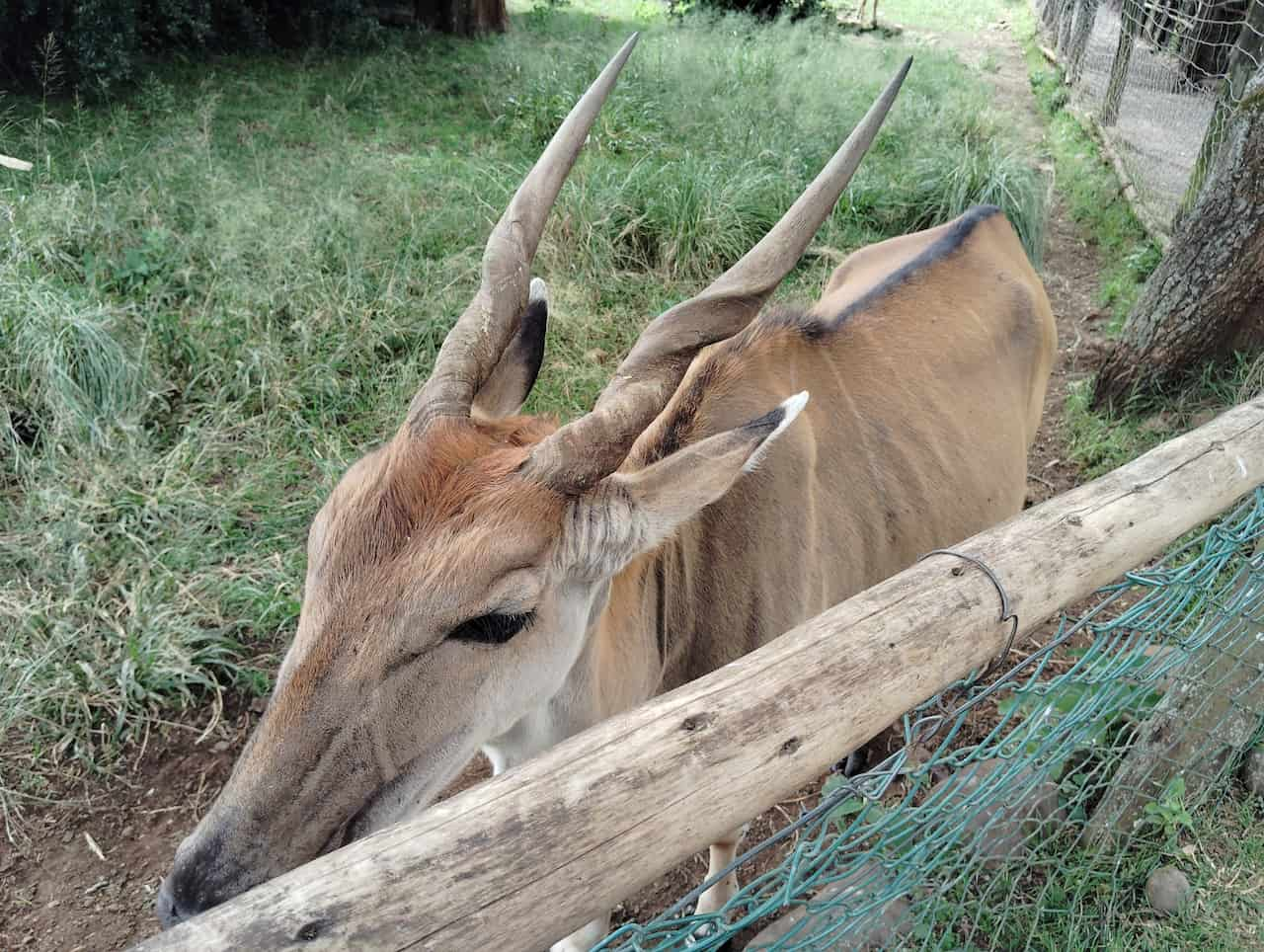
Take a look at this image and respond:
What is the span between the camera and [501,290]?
97.3 inches

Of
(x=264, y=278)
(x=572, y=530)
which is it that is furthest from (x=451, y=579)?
(x=264, y=278)

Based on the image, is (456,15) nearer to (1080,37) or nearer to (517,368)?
(1080,37)

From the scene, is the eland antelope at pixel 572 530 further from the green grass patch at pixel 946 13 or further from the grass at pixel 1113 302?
the green grass patch at pixel 946 13

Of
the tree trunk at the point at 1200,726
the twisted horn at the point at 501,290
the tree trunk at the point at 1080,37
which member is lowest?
the tree trunk at the point at 1200,726

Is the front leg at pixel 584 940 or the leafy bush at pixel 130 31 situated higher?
the leafy bush at pixel 130 31

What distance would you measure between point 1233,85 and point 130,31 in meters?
8.66

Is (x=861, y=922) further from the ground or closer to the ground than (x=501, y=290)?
closer to the ground

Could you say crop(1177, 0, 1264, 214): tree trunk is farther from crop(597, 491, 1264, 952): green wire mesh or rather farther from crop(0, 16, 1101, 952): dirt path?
crop(0, 16, 1101, 952): dirt path

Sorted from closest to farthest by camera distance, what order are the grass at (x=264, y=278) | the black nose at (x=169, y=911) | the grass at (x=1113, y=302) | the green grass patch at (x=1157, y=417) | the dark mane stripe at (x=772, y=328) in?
the black nose at (x=169, y=911)
the dark mane stripe at (x=772, y=328)
the grass at (x=264, y=278)
the green grass patch at (x=1157, y=417)
the grass at (x=1113, y=302)

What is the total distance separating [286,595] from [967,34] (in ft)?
52.8

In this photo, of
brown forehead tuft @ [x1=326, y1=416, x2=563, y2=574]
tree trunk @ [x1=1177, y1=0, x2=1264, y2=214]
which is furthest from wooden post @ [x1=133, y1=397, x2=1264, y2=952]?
tree trunk @ [x1=1177, y1=0, x2=1264, y2=214]

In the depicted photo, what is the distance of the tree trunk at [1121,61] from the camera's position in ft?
27.9

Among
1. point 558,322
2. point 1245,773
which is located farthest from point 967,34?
point 1245,773

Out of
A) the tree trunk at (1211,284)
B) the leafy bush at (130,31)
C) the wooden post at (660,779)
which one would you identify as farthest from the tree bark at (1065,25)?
the wooden post at (660,779)
